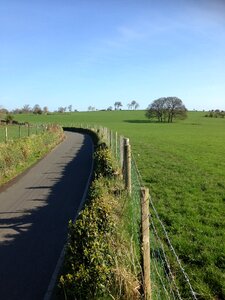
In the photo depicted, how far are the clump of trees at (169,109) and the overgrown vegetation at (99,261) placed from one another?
114 m

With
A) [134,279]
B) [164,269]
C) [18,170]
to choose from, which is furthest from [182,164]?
[134,279]

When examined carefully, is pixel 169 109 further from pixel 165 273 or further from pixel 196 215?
pixel 165 273

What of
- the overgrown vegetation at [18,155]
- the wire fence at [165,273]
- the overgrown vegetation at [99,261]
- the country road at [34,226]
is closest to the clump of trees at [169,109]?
the overgrown vegetation at [18,155]

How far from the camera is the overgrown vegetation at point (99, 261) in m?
5.77

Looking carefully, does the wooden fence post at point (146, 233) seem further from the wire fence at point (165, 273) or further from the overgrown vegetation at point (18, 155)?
the overgrown vegetation at point (18, 155)

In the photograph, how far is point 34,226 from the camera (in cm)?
1079

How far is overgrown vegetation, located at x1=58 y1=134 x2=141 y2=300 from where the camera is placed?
5773 millimetres

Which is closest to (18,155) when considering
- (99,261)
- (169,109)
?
(99,261)

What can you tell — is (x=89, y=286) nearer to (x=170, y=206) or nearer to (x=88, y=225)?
(x=88, y=225)

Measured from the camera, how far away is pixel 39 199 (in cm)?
1427

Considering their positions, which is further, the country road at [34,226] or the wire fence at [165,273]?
the country road at [34,226]

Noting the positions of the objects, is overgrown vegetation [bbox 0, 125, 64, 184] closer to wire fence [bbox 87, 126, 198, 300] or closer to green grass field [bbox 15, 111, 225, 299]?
green grass field [bbox 15, 111, 225, 299]

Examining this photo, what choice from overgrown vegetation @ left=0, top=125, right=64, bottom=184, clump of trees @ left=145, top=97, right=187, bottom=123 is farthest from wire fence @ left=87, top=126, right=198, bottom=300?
clump of trees @ left=145, top=97, right=187, bottom=123

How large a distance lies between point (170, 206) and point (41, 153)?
1886cm
